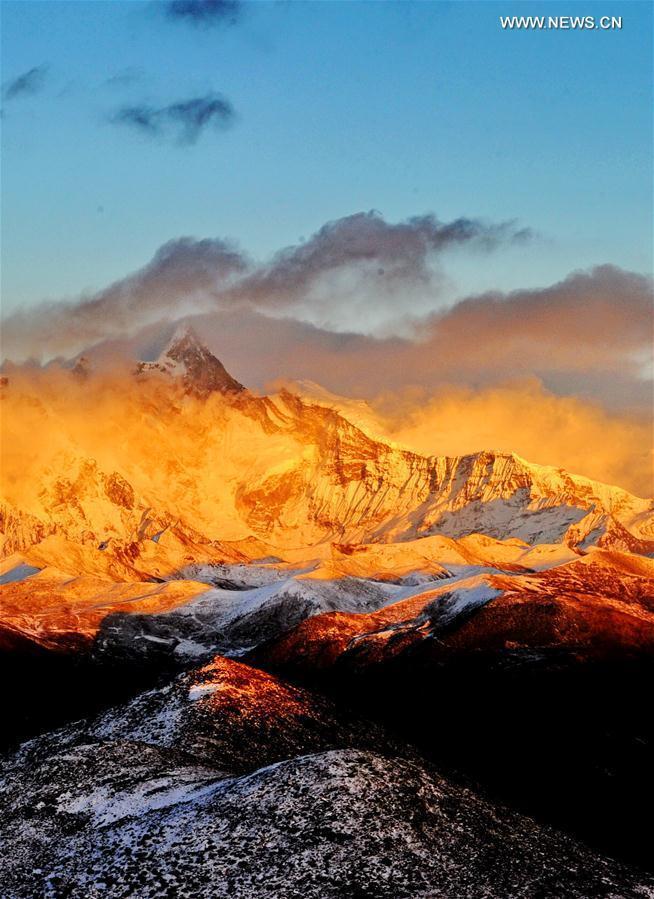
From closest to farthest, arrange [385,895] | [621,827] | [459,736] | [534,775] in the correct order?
1. [385,895]
2. [621,827]
3. [534,775]
4. [459,736]

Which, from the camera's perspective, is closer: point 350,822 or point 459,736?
point 350,822

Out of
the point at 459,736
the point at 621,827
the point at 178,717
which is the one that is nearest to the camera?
the point at 178,717

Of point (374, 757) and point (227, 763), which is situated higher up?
point (374, 757)

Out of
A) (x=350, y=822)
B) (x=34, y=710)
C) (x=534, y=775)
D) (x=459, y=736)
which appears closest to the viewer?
(x=350, y=822)

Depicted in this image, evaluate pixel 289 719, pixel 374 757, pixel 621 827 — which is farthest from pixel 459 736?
pixel 374 757

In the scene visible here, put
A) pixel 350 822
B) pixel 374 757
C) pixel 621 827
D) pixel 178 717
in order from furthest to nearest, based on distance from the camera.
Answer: pixel 621 827
pixel 178 717
pixel 374 757
pixel 350 822

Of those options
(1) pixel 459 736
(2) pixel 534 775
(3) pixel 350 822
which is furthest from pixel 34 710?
(3) pixel 350 822

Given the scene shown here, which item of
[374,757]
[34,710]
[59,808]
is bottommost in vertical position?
[34,710]

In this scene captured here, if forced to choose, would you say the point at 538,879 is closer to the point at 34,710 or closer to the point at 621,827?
the point at 621,827

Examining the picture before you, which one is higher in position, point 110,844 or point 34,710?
point 110,844
